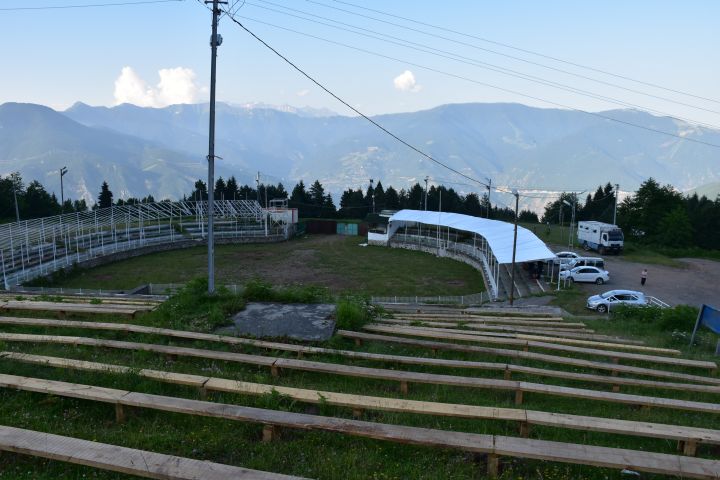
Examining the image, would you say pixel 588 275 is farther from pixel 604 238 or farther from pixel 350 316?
pixel 350 316

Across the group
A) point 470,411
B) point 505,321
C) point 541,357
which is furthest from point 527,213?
point 470,411

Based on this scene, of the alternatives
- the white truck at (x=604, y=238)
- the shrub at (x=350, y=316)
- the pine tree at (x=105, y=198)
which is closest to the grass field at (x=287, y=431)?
the shrub at (x=350, y=316)

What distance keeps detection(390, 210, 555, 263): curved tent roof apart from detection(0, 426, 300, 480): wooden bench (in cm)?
2300

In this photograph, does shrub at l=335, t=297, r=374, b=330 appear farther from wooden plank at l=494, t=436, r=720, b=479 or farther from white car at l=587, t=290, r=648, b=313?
white car at l=587, t=290, r=648, b=313

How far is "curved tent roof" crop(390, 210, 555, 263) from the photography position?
26.3 metres

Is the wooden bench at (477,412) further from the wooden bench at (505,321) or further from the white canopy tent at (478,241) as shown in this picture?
the white canopy tent at (478,241)

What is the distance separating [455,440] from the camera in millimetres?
4766

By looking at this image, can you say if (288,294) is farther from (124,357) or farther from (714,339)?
(714,339)

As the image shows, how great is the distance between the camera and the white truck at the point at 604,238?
38719 mm

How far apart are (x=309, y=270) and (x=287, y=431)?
3099 cm

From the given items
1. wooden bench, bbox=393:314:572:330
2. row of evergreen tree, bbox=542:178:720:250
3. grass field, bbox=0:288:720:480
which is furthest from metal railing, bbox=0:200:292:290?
row of evergreen tree, bbox=542:178:720:250

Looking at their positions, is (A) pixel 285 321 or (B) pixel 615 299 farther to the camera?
(B) pixel 615 299

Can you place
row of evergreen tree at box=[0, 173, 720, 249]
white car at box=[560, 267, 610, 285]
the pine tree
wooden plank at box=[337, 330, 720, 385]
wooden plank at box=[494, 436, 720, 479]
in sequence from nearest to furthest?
1. wooden plank at box=[494, 436, 720, 479]
2. wooden plank at box=[337, 330, 720, 385]
3. white car at box=[560, 267, 610, 285]
4. row of evergreen tree at box=[0, 173, 720, 249]
5. the pine tree

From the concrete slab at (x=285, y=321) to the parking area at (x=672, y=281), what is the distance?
68.2 ft
